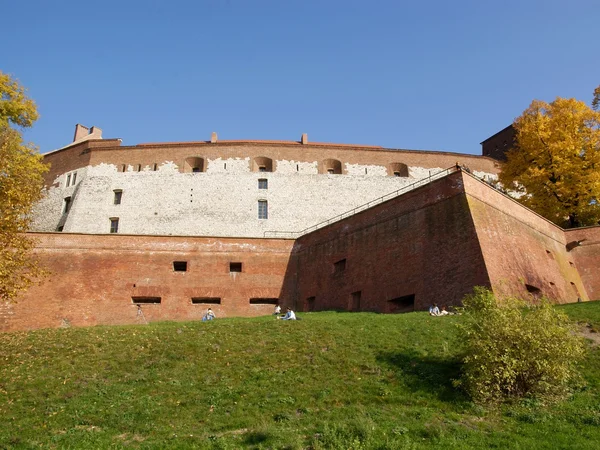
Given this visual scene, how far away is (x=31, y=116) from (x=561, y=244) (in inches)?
979

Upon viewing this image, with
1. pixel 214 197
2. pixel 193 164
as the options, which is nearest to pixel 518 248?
pixel 214 197

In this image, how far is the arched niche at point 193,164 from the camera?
38.5 metres

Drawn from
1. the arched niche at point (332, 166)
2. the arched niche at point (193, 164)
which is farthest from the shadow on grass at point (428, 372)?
the arched niche at point (193, 164)

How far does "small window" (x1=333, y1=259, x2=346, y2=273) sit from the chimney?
30939 mm

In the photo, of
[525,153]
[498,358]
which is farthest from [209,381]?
[525,153]

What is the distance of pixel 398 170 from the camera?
39.8 meters

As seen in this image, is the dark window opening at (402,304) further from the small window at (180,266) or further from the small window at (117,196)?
the small window at (117,196)

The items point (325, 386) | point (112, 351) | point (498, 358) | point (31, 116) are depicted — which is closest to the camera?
point (498, 358)

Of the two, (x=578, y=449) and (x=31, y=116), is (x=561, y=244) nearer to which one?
(x=578, y=449)

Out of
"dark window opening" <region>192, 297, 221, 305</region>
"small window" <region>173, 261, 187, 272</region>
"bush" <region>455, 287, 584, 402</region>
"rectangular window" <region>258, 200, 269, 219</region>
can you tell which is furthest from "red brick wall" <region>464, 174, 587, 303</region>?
"rectangular window" <region>258, 200, 269, 219</region>

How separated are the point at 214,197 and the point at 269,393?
2538cm

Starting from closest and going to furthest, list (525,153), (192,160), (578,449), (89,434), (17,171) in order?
(578,449) → (89,434) → (17,171) → (525,153) → (192,160)

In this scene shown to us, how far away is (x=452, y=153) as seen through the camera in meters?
40.5

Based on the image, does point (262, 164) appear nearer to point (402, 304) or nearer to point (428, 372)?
point (402, 304)
